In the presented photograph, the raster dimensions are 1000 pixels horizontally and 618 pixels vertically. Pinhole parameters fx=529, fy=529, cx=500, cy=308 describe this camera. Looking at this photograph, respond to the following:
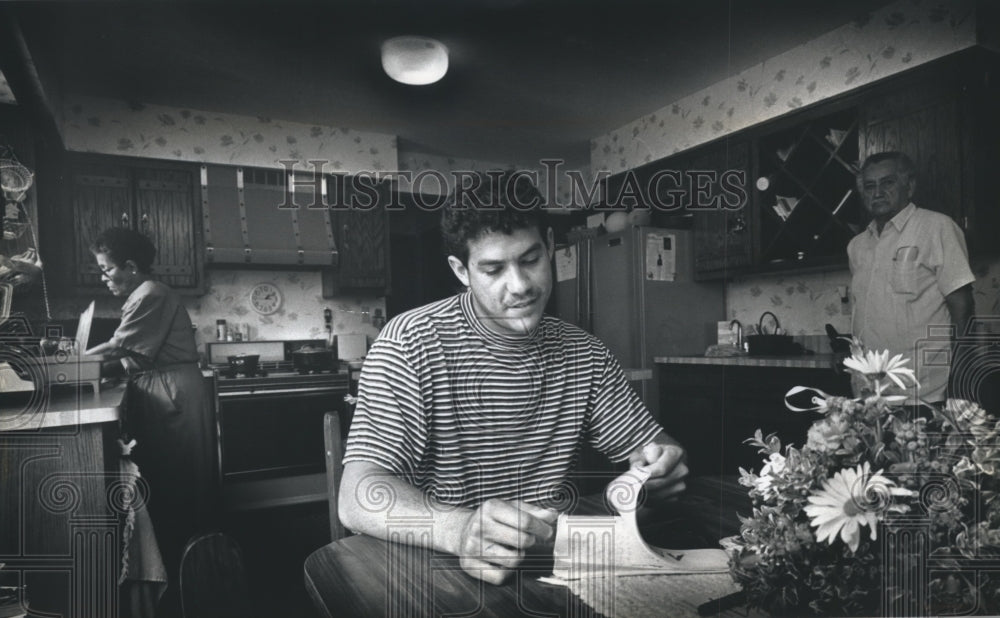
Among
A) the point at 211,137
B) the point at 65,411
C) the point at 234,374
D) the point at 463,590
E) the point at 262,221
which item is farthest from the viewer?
A: the point at 211,137

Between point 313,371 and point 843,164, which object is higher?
point 843,164

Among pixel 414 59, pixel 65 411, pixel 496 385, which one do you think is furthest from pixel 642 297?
pixel 65 411

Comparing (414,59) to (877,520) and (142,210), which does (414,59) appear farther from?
(877,520)

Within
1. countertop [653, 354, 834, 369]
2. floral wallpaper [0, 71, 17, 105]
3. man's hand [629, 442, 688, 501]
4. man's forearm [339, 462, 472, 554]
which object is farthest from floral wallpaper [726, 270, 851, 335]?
floral wallpaper [0, 71, 17, 105]

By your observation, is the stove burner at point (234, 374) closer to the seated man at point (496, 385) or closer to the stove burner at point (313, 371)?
the stove burner at point (313, 371)

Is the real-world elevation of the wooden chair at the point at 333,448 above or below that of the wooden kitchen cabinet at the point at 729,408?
above

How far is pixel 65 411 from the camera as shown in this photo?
42.1 inches

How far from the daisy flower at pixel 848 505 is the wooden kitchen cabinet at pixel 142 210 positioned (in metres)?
0.98

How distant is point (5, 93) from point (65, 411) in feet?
2.01

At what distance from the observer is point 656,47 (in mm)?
1805

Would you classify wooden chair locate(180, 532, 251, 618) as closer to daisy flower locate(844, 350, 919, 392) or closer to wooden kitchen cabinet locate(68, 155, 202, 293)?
wooden kitchen cabinet locate(68, 155, 202, 293)

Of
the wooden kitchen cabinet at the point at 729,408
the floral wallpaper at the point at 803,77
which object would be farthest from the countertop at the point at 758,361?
the floral wallpaper at the point at 803,77

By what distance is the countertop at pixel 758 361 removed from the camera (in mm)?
1991

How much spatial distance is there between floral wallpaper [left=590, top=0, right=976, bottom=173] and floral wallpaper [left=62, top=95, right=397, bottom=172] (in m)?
0.92
